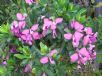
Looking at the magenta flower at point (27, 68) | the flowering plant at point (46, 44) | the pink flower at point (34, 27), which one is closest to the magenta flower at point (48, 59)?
the flowering plant at point (46, 44)

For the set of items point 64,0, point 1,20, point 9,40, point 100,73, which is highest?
point 64,0

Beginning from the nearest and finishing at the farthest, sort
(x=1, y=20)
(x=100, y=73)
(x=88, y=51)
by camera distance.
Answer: (x=88, y=51) < (x=100, y=73) < (x=1, y=20)

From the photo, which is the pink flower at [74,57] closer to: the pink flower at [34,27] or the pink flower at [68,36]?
the pink flower at [68,36]

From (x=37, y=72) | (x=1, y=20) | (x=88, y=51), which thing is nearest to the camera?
(x=37, y=72)

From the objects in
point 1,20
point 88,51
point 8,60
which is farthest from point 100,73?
point 1,20

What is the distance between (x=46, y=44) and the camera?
256cm

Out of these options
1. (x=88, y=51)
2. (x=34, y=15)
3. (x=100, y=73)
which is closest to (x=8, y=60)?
(x=34, y=15)

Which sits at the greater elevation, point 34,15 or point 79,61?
point 34,15

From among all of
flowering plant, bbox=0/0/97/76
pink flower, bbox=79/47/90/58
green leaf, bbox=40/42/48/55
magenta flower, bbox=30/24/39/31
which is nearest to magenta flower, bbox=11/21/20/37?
flowering plant, bbox=0/0/97/76

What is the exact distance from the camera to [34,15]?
2629 mm

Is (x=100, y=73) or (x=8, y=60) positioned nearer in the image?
(x=8, y=60)

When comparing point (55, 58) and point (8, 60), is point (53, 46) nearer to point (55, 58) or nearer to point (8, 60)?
point (55, 58)

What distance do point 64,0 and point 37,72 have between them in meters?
0.64

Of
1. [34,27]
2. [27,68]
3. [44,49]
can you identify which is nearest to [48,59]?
[44,49]
